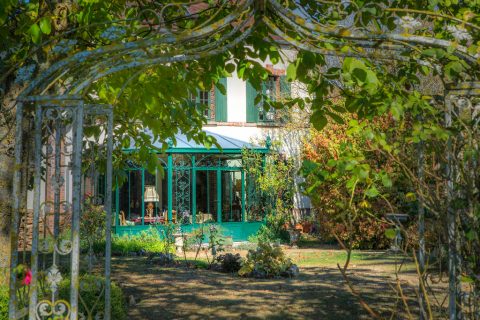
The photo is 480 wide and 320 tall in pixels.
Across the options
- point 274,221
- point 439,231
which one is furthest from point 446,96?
point 274,221

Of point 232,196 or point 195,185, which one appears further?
point 232,196

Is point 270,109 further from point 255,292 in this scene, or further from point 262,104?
point 255,292

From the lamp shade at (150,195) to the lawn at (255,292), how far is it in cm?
497

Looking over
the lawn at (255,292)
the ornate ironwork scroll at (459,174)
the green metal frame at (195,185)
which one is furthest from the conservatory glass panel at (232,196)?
the ornate ironwork scroll at (459,174)

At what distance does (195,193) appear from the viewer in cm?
1797

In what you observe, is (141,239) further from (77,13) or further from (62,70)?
(62,70)

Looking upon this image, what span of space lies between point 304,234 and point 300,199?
1.33 metres

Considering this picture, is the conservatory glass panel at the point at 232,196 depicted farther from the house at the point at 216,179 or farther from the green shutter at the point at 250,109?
the green shutter at the point at 250,109

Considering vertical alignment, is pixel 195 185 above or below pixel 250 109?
below

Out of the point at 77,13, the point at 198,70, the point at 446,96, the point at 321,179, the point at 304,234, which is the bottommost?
the point at 304,234

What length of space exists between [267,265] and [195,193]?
7.39 m

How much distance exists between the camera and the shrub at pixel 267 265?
10820 millimetres

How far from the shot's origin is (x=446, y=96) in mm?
4094

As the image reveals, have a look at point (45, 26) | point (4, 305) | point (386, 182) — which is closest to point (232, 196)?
point (4, 305)
